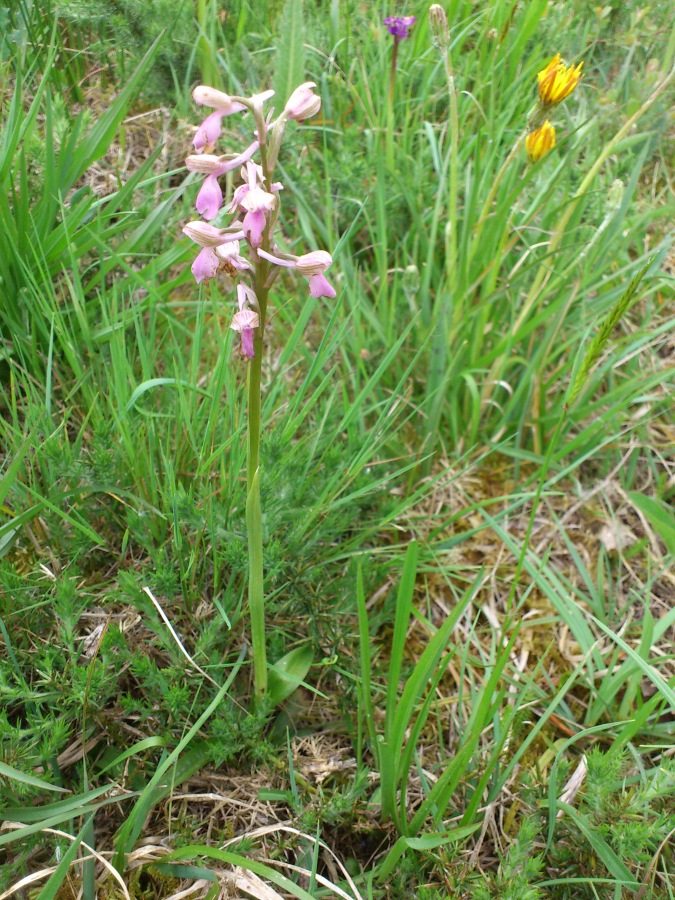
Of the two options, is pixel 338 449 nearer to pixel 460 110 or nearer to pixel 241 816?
pixel 241 816

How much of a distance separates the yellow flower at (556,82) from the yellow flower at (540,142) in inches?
3.8

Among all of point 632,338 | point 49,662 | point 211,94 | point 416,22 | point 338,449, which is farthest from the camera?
point 416,22

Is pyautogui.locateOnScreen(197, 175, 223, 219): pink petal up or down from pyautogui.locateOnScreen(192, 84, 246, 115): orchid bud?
down

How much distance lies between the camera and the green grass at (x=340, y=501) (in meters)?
1.18

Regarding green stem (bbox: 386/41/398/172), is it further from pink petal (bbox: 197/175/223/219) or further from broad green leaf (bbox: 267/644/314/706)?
broad green leaf (bbox: 267/644/314/706)

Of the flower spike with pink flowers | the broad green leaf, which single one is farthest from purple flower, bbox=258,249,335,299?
the broad green leaf

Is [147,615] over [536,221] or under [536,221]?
under

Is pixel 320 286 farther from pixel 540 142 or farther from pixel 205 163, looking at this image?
pixel 540 142

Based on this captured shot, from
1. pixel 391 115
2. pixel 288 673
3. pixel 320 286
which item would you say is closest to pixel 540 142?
pixel 391 115

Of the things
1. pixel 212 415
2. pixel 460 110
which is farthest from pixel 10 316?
pixel 460 110

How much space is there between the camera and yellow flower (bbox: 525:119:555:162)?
1576mm

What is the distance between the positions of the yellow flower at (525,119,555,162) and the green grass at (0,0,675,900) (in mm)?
67

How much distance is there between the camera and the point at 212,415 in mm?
1348

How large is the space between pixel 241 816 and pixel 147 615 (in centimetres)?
42
